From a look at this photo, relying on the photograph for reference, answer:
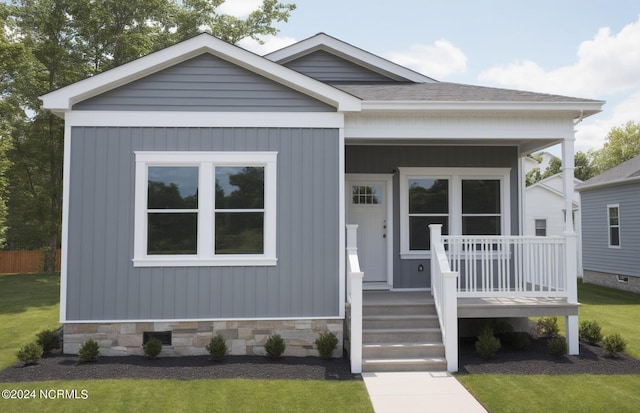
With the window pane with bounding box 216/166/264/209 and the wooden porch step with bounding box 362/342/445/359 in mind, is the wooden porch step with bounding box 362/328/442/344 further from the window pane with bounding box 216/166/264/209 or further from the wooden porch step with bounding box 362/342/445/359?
the window pane with bounding box 216/166/264/209

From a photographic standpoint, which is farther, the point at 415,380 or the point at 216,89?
the point at 216,89

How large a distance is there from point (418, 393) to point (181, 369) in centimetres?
319

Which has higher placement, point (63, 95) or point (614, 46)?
point (614, 46)

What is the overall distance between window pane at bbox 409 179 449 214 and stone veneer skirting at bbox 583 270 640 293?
34.1 feet

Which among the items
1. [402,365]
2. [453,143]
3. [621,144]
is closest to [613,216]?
[453,143]

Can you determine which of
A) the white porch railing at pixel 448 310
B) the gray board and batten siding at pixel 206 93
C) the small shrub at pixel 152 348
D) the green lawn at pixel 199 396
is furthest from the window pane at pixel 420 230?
the small shrub at pixel 152 348

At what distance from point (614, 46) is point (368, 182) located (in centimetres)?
3668

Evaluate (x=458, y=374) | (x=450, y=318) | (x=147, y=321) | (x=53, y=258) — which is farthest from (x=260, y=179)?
(x=53, y=258)

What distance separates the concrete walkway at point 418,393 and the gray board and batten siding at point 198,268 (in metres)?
1.48

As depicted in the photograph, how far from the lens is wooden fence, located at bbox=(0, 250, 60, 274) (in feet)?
76.0

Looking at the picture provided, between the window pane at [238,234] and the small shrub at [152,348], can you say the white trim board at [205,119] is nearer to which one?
the window pane at [238,234]

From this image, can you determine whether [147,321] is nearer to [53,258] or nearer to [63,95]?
[63,95]

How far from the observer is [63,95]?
707 cm

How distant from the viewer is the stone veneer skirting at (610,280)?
1594cm
